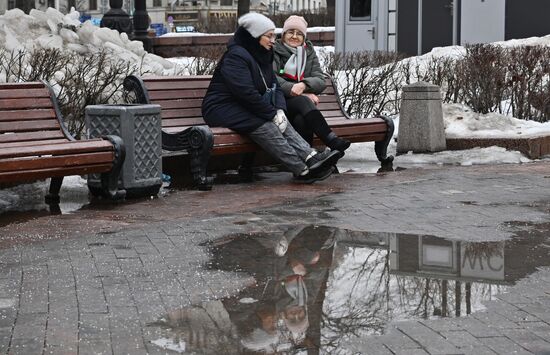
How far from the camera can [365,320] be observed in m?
5.01

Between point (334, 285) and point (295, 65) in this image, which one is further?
point (295, 65)

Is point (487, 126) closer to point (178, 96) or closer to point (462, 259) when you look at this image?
point (178, 96)

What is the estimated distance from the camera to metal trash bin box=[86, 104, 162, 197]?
29.1 ft

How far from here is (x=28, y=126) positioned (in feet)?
28.9

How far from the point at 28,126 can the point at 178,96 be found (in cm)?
195

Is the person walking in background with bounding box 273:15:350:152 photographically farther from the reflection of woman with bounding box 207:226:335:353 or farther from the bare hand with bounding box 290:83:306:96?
the reflection of woman with bounding box 207:226:335:353

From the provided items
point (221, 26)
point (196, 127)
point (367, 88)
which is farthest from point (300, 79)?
point (221, 26)

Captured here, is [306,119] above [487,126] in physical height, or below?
above

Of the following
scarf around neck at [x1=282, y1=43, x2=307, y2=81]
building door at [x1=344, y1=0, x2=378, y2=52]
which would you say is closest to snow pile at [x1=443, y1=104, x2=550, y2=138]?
scarf around neck at [x1=282, y1=43, x2=307, y2=81]

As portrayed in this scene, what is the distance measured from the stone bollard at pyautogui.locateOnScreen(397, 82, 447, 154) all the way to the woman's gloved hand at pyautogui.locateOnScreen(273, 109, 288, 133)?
289 cm

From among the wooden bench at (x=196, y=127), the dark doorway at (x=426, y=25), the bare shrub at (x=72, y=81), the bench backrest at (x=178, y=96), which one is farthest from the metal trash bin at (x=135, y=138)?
the dark doorway at (x=426, y=25)

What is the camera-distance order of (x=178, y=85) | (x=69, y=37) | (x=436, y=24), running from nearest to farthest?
1. (x=178, y=85)
2. (x=69, y=37)
3. (x=436, y=24)

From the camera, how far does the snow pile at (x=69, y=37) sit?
1528 centimetres

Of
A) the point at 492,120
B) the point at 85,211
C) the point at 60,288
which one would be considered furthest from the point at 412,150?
the point at 60,288
